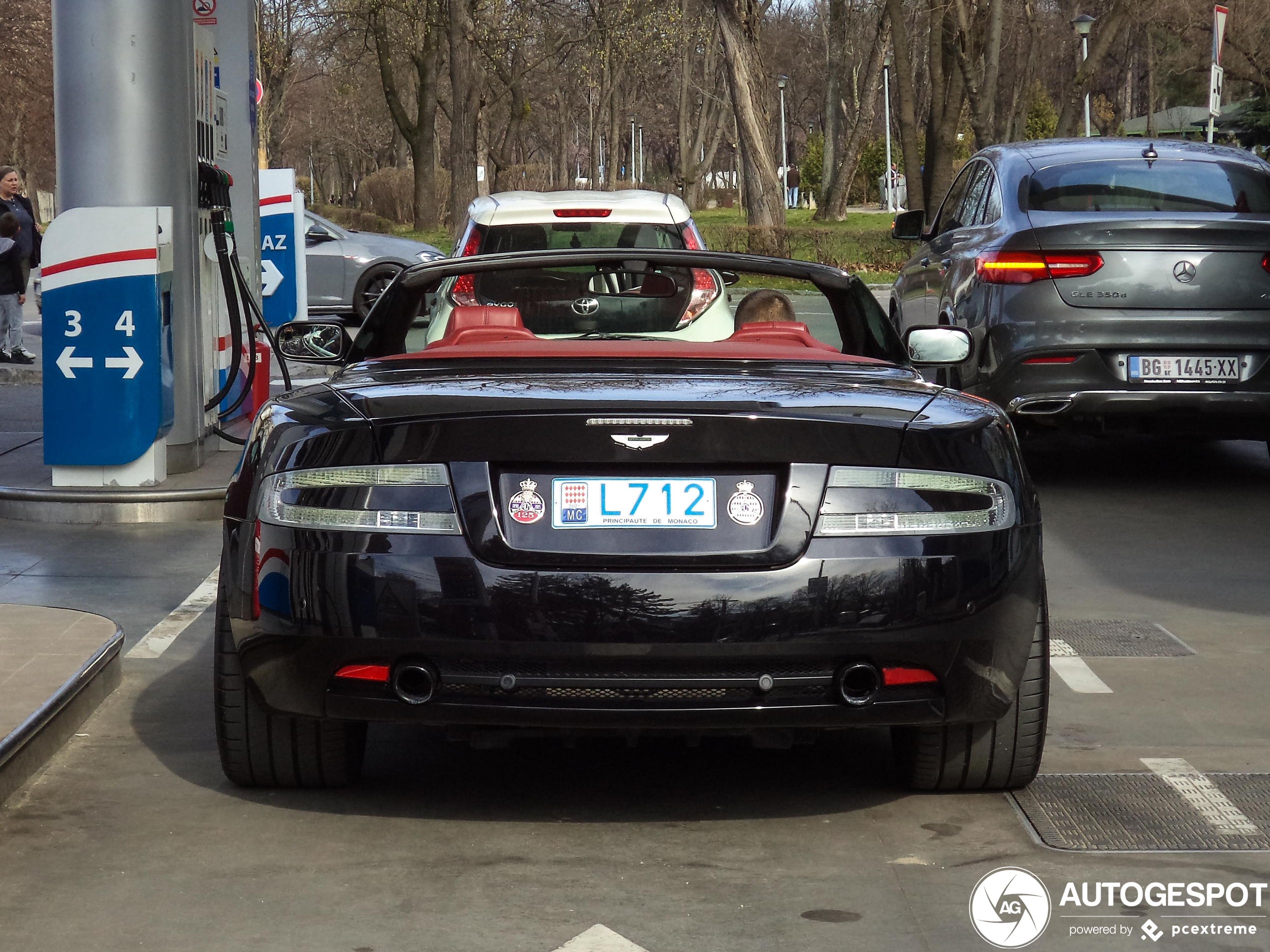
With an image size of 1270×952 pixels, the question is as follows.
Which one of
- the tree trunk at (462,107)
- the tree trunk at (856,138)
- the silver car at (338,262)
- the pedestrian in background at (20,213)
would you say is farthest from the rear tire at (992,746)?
the tree trunk at (856,138)

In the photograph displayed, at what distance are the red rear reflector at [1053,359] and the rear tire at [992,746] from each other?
5.11m

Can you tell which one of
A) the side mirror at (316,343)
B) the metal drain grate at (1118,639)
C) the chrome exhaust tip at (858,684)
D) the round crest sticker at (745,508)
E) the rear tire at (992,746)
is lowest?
the metal drain grate at (1118,639)

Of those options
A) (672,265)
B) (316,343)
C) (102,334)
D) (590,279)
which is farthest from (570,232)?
(672,265)

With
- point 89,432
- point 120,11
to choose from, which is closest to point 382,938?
point 89,432

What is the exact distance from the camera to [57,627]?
603cm

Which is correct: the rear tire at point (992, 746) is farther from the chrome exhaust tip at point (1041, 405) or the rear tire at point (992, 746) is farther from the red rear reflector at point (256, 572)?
the chrome exhaust tip at point (1041, 405)

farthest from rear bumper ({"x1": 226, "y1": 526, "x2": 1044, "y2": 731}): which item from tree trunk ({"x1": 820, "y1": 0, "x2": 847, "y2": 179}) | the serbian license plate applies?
tree trunk ({"x1": 820, "y1": 0, "x2": 847, "y2": 179})

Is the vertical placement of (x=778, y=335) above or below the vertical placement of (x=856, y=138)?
below

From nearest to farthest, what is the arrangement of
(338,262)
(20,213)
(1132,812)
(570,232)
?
1. (1132,812)
2. (570,232)
3. (20,213)
4. (338,262)

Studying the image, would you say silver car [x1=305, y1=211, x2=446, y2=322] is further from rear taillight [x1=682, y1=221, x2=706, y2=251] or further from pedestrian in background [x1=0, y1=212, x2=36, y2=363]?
rear taillight [x1=682, y1=221, x2=706, y2=251]

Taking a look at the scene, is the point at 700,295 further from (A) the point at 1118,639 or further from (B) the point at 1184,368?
(A) the point at 1118,639

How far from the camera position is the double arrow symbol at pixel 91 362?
30.2 ft

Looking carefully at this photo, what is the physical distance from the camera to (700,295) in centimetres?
900

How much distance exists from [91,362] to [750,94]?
946 inches
